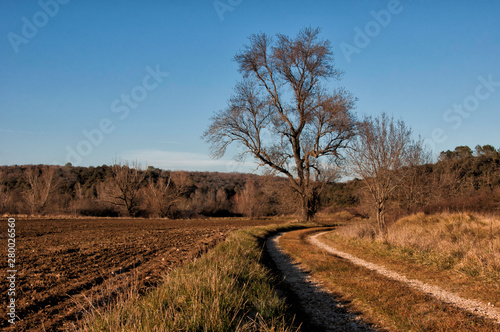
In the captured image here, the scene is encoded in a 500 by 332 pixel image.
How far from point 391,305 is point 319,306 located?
137 centimetres

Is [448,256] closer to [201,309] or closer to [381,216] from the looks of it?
[381,216]

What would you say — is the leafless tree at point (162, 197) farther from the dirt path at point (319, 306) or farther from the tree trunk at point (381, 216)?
the dirt path at point (319, 306)

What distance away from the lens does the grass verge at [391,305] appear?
491 cm

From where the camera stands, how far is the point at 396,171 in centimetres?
1788

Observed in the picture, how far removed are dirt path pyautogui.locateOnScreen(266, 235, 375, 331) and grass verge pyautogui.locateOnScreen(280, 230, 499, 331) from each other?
222mm

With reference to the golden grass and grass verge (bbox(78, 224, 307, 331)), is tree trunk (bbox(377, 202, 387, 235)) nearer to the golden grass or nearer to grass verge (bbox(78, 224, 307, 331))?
the golden grass

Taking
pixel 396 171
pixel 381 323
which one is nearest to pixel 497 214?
pixel 396 171

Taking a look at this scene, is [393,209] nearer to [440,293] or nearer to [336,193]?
[440,293]

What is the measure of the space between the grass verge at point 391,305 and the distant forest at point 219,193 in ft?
38.9

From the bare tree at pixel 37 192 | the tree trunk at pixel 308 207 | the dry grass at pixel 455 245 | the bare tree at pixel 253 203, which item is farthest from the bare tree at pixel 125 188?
the dry grass at pixel 455 245

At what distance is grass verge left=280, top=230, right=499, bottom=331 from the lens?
193 inches

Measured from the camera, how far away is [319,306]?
6.42 metres

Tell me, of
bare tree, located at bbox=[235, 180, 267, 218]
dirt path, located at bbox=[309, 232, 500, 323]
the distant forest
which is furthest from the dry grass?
bare tree, located at bbox=[235, 180, 267, 218]

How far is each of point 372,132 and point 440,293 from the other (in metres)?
11.7
